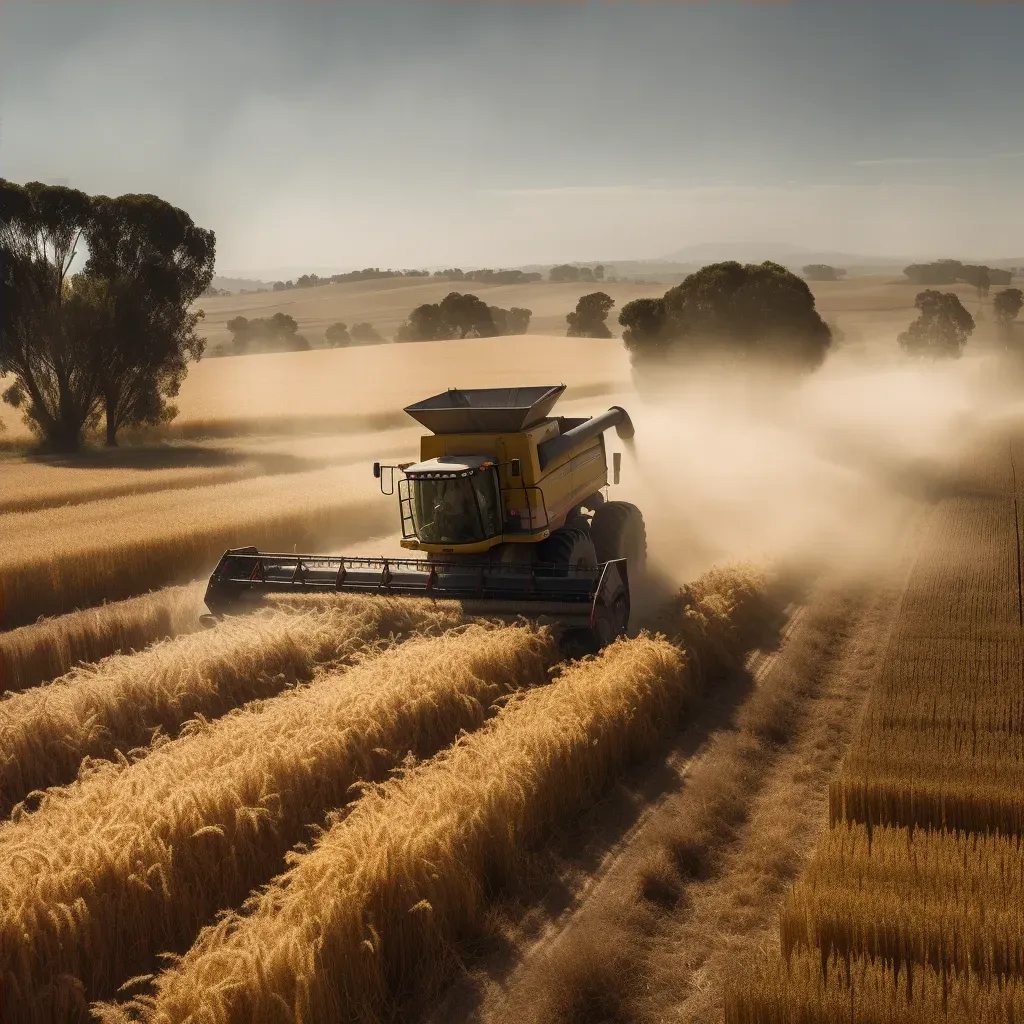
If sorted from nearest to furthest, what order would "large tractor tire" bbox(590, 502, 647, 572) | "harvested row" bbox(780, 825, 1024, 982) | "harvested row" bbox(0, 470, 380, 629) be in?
"harvested row" bbox(780, 825, 1024, 982)
"large tractor tire" bbox(590, 502, 647, 572)
"harvested row" bbox(0, 470, 380, 629)

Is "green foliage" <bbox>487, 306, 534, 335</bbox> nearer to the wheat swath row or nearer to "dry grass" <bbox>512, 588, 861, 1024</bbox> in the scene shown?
the wheat swath row

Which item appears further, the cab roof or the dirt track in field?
the cab roof

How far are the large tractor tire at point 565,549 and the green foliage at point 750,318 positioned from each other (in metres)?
38.9

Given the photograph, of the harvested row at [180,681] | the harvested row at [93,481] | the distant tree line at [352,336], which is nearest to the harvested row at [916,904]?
the harvested row at [180,681]

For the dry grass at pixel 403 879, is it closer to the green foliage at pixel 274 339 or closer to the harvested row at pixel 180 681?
the harvested row at pixel 180 681

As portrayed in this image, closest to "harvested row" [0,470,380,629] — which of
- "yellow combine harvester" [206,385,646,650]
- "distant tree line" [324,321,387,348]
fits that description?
"yellow combine harvester" [206,385,646,650]

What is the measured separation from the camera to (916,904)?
582 centimetres

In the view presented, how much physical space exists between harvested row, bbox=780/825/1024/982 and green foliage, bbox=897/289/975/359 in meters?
91.6

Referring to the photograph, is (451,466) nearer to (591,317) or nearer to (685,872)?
(685,872)

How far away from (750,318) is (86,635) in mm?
42818

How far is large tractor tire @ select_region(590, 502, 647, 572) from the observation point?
15344 millimetres

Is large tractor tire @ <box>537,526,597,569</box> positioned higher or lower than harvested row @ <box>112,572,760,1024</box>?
higher

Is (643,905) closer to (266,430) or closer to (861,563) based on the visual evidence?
(861,563)

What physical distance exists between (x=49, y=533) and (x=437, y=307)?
81.5 m
